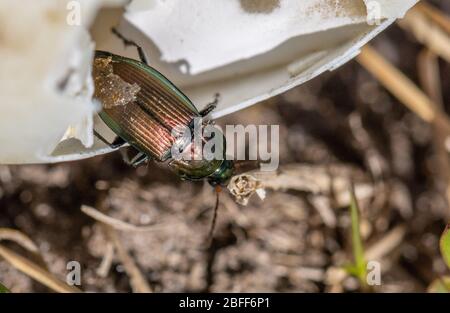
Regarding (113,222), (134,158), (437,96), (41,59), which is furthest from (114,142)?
(437,96)

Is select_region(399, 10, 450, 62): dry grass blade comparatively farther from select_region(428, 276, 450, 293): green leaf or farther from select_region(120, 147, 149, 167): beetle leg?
select_region(120, 147, 149, 167): beetle leg

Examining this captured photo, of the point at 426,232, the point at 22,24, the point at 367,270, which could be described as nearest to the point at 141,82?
the point at 22,24

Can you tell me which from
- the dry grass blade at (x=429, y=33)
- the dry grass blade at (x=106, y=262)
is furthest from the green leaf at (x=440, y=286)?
the dry grass blade at (x=106, y=262)

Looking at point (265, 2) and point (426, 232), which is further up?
point (265, 2)

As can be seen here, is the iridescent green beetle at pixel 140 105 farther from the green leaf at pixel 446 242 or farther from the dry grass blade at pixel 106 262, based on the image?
the green leaf at pixel 446 242

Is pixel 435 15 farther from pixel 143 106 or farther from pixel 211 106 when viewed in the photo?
pixel 143 106

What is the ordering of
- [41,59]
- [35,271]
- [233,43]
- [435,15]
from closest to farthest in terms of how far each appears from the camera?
[41,59], [233,43], [35,271], [435,15]
